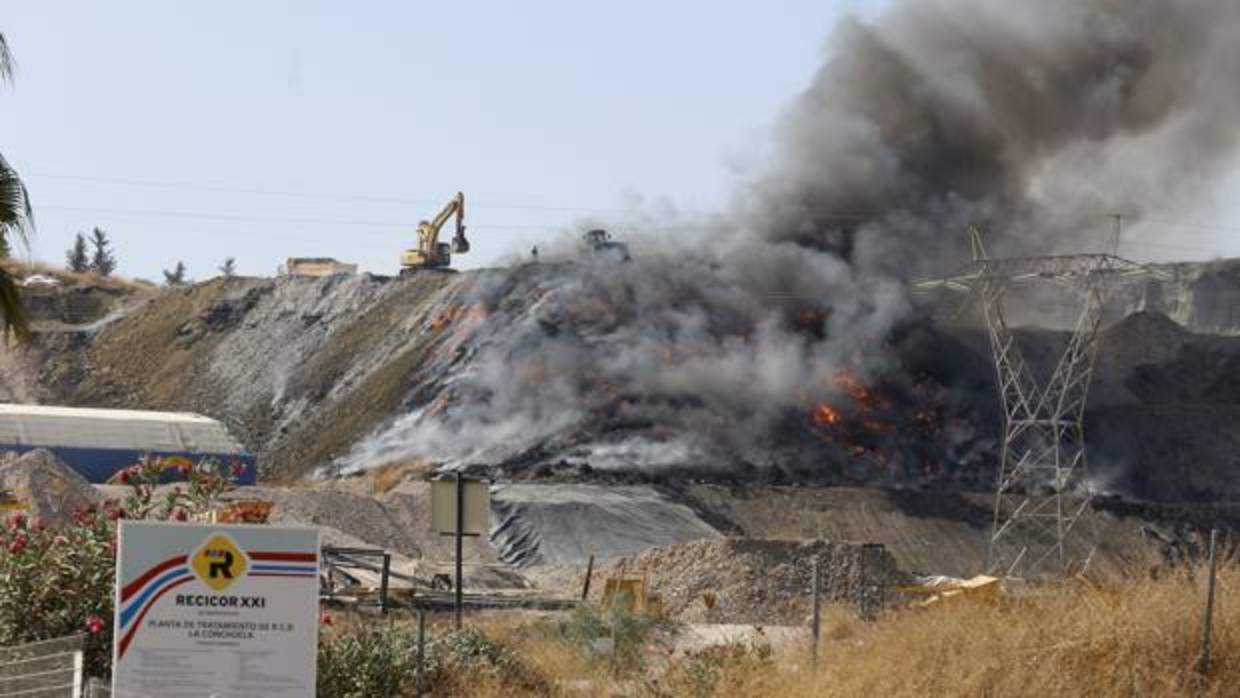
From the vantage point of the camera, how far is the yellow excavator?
101m

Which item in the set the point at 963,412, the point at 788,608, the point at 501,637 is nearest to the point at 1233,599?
the point at 501,637

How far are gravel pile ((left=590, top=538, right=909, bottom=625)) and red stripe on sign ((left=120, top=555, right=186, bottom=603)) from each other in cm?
2422

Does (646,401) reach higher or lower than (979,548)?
higher

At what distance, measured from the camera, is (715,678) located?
65.7ft

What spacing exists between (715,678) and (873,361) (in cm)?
6142

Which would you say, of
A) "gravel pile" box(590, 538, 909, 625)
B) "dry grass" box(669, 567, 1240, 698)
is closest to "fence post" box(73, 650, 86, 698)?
"dry grass" box(669, 567, 1240, 698)

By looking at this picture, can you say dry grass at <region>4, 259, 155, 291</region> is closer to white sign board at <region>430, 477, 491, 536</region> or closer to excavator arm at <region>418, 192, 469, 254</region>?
excavator arm at <region>418, 192, 469, 254</region>

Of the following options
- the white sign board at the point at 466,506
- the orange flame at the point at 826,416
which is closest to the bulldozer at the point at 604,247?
the orange flame at the point at 826,416

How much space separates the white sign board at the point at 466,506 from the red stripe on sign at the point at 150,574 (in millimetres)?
8050

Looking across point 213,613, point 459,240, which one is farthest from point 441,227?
point 213,613

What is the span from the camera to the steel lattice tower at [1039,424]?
55312 mm

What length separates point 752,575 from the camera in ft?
143

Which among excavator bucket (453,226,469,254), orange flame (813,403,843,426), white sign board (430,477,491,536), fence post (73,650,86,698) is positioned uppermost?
excavator bucket (453,226,469,254)

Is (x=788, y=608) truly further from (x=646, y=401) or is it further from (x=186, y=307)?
(x=186, y=307)
